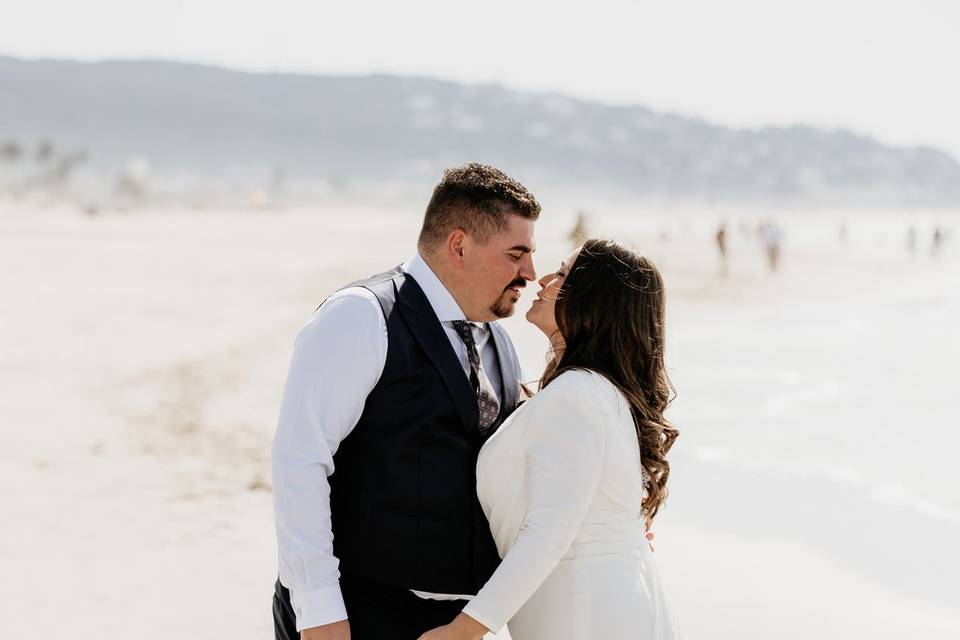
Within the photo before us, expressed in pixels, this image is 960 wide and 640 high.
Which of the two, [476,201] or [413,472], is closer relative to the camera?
[413,472]

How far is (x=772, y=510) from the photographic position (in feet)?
22.3

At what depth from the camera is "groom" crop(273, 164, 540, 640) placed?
226cm

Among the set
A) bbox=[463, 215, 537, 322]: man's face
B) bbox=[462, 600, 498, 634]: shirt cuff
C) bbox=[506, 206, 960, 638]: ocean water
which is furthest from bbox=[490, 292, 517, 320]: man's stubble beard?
bbox=[462, 600, 498, 634]: shirt cuff

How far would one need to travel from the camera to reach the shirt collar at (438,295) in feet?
8.05

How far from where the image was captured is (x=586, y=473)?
84.9 inches

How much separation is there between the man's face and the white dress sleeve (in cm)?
41

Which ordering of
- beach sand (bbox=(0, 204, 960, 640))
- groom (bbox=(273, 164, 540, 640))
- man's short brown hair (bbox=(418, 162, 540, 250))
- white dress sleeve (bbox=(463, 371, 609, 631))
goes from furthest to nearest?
beach sand (bbox=(0, 204, 960, 640)) < man's short brown hair (bbox=(418, 162, 540, 250)) < groom (bbox=(273, 164, 540, 640)) < white dress sleeve (bbox=(463, 371, 609, 631))

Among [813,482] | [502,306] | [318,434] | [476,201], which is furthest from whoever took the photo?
[813,482]

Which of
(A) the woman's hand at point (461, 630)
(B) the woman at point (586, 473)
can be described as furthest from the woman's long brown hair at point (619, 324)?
(A) the woman's hand at point (461, 630)

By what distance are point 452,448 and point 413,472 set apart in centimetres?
12

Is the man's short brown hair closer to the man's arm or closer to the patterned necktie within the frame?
the patterned necktie

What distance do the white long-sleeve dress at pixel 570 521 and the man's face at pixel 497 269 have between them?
0.36 metres

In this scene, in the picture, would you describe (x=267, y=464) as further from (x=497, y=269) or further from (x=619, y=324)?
(x=619, y=324)

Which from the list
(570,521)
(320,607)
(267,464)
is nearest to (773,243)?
(267,464)
